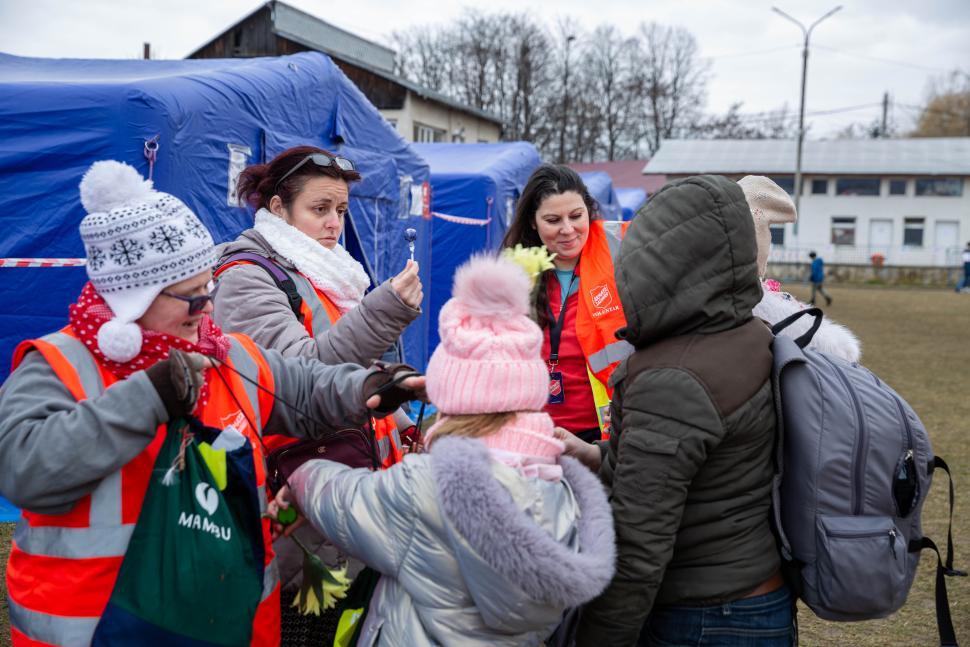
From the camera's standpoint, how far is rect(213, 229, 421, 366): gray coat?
2.34 meters

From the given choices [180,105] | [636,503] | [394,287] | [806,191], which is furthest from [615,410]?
[806,191]

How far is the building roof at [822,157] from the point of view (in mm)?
38469

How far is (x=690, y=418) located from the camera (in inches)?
68.2

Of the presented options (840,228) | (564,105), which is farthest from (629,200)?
(564,105)

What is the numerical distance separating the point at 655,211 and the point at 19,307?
408 cm

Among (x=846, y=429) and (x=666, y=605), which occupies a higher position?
(x=846, y=429)

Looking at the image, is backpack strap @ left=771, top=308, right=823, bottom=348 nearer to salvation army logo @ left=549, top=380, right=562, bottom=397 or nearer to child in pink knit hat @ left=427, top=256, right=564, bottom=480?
child in pink knit hat @ left=427, top=256, right=564, bottom=480

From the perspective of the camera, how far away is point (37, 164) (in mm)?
4605

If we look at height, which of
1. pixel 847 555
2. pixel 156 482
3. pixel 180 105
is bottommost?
pixel 847 555

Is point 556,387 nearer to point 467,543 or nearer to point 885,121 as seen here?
point 467,543

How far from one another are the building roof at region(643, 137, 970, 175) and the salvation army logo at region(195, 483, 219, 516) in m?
38.3

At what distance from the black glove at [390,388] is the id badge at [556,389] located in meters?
1.15

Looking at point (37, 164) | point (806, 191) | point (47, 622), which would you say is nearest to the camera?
point (47, 622)

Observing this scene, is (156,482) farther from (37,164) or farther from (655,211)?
(37,164)
